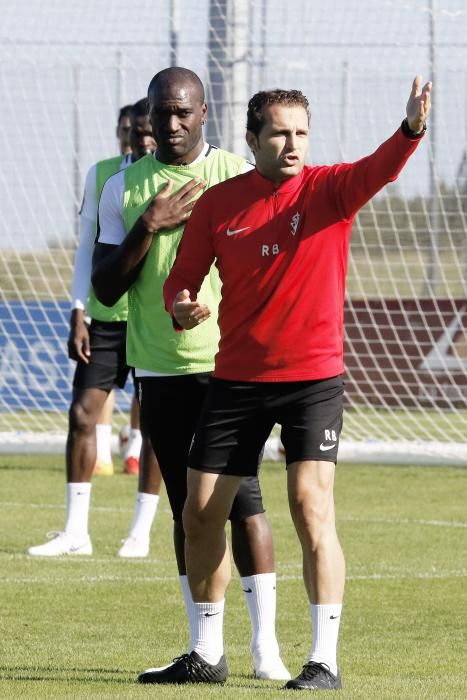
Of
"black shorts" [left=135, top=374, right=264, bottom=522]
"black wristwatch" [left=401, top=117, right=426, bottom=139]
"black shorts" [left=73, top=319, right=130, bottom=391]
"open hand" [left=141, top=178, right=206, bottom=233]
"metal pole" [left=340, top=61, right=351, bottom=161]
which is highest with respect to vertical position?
"black wristwatch" [left=401, top=117, right=426, bottom=139]

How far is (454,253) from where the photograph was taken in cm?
1859

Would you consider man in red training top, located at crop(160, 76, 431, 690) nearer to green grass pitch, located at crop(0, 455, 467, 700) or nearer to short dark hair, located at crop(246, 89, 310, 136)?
short dark hair, located at crop(246, 89, 310, 136)

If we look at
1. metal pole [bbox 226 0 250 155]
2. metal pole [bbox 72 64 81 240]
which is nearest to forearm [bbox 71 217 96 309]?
metal pole [bbox 226 0 250 155]

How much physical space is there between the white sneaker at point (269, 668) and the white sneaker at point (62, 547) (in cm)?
327

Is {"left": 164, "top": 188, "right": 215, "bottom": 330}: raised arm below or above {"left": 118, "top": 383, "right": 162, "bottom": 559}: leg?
above

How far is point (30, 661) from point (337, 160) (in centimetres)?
1082

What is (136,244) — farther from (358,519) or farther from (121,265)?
(358,519)

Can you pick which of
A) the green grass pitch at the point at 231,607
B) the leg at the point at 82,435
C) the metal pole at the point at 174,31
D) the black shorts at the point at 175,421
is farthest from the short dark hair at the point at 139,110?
the metal pole at the point at 174,31

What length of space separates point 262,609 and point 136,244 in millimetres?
1420

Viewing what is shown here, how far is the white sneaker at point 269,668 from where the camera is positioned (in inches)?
222

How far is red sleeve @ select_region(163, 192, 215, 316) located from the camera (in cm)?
541

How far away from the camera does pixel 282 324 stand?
5312 millimetres

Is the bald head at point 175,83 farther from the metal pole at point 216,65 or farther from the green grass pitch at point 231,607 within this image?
the metal pole at point 216,65

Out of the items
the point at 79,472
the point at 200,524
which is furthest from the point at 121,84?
the point at 200,524
